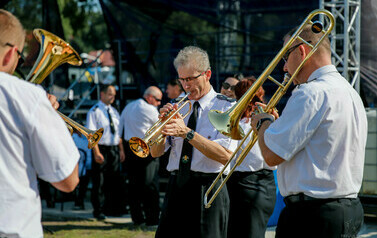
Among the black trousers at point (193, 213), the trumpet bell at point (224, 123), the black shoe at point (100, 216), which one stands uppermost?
the trumpet bell at point (224, 123)

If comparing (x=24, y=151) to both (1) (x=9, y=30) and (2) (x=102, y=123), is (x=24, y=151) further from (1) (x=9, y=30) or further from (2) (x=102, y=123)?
(2) (x=102, y=123)

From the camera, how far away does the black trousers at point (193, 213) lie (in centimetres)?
329

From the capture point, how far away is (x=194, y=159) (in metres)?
3.38

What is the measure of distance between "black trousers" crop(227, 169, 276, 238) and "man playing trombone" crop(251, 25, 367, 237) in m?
1.41

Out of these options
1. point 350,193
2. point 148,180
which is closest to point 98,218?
point 148,180

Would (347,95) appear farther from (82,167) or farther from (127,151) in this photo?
(82,167)

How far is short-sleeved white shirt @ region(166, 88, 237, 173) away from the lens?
338cm

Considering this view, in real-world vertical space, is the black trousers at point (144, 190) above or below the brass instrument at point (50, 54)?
below

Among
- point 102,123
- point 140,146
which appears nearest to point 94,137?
point 140,146

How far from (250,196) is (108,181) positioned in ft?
14.2

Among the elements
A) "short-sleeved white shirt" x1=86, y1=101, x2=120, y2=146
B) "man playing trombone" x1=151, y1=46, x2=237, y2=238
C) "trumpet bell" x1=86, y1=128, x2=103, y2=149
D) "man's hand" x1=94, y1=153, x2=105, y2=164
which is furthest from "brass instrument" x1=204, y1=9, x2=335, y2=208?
"short-sleeved white shirt" x1=86, y1=101, x2=120, y2=146

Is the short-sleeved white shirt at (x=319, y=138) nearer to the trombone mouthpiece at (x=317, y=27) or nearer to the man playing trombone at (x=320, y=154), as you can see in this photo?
the man playing trombone at (x=320, y=154)

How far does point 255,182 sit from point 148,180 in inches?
129

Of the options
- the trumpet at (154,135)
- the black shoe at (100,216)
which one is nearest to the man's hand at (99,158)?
the black shoe at (100,216)
